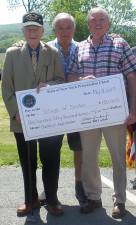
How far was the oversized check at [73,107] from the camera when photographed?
17.2 feet

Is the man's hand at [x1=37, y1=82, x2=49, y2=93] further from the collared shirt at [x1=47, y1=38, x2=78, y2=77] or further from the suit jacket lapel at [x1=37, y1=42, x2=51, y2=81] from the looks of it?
the collared shirt at [x1=47, y1=38, x2=78, y2=77]

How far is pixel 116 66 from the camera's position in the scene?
5273 mm

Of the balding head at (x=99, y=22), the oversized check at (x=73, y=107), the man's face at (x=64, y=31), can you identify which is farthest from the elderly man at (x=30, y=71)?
the balding head at (x=99, y=22)

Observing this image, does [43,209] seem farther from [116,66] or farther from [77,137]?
[116,66]

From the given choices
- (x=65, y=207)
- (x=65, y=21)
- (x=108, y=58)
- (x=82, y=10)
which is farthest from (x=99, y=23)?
(x=82, y=10)

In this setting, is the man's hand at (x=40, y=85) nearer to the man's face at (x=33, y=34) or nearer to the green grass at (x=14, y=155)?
the man's face at (x=33, y=34)

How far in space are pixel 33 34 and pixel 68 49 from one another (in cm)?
64

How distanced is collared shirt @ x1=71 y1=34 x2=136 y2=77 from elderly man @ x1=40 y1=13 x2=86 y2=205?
1.04 ft

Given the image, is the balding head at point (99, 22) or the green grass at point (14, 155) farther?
the green grass at point (14, 155)

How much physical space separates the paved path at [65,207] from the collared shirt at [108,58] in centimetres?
153

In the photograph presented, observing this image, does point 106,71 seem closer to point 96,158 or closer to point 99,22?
point 99,22

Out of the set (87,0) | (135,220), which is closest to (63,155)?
(135,220)

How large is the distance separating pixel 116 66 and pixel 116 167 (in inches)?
42.9

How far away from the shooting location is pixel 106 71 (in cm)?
529
